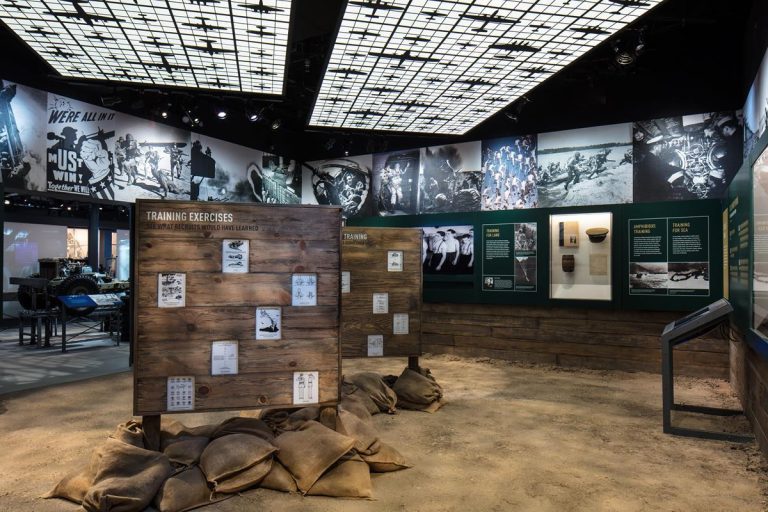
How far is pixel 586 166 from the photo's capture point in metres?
9.21

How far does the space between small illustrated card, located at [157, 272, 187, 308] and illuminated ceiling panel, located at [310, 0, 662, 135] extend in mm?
3247

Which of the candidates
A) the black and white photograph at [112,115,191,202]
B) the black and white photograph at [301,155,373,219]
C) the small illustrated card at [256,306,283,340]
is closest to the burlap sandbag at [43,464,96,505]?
the small illustrated card at [256,306,283,340]

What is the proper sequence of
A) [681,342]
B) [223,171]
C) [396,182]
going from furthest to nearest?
1. [396,182]
2. [223,171]
3. [681,342]

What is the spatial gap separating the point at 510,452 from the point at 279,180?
33.3ft

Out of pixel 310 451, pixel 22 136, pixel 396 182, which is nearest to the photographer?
→ pixel 310 451

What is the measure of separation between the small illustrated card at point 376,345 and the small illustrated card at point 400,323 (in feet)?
0.60

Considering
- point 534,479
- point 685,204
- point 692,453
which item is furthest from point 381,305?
point 685,204

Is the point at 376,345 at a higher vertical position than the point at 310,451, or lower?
higher

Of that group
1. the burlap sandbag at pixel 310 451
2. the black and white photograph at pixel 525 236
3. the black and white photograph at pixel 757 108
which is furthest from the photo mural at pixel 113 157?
the black and white photograph at pixel 757 108

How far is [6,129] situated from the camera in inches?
309

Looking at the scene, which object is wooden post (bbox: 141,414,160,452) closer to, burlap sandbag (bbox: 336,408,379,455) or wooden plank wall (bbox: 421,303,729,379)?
burlap sandbag (bbox: 336,408,379,455)

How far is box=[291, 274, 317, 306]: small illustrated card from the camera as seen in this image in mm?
3723

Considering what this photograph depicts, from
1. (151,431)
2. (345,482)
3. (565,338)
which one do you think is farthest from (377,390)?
(565,338)

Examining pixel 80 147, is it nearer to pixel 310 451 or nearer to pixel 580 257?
pixel 310 451
